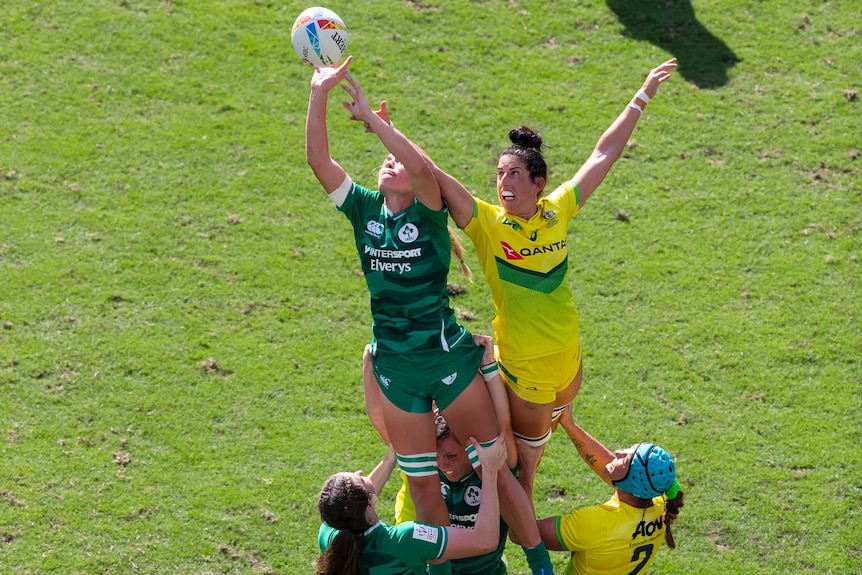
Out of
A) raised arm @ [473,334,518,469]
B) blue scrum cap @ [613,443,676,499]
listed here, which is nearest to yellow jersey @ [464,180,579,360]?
raised arm @ [473,334,518,469]

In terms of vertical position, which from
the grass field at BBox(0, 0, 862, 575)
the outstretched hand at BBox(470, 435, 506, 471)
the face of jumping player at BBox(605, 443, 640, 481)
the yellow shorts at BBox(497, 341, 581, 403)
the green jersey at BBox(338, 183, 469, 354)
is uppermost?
the green jersey at BBox(338, 183, 469, 354)

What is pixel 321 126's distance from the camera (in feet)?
21.8

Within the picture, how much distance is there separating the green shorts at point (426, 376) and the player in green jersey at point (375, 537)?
1.92ft

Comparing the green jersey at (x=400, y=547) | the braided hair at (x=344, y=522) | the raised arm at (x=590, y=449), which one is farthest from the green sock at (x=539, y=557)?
the braided hair at (x=344, y=522)

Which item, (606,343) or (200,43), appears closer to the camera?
(606,343)

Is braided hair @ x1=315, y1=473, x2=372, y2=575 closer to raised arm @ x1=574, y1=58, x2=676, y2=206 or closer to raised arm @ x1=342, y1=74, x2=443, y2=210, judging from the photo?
raised arm @ x1=342, y1=74, x2=443, y2=210

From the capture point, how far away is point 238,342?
410 inches

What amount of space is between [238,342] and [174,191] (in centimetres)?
229

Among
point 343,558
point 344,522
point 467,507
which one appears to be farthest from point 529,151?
point 343,558

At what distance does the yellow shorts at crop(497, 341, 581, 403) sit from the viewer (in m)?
7.18

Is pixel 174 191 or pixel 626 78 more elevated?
pixel 626 78

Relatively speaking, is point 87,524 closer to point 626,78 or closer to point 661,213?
point 661,213

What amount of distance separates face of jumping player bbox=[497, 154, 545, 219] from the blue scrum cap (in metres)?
1.69

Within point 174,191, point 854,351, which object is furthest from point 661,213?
point 174,191
